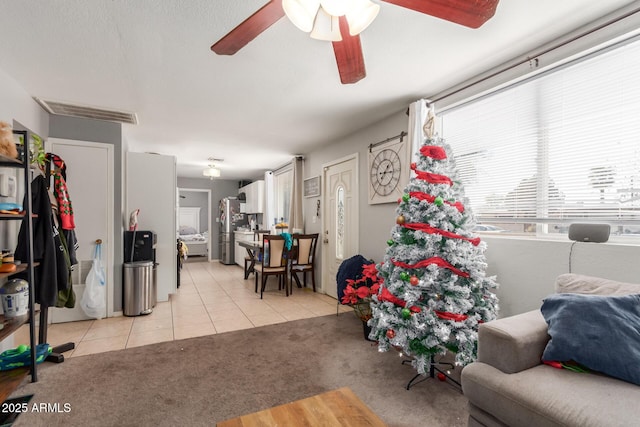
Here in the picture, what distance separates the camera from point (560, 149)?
6.73 feet

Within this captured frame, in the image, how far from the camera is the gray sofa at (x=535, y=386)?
1086mm

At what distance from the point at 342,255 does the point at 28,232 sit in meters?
3.35

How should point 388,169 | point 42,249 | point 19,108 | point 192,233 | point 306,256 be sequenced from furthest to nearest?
point 192,233
point 306,256
point 388,169
point 19,108
point 42,249

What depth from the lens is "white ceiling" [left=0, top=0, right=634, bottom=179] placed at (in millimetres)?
1759

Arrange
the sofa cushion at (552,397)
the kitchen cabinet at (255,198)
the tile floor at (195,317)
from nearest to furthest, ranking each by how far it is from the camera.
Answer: the sofa cushion at (552,397), the tile floor at (195,317), the kitchen cabinet at (255,198)

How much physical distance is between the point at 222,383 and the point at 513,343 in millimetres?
1867

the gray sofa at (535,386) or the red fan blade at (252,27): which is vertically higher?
the red fan blade at (252,27)

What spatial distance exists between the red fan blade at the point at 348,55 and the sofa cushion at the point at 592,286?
1682 mm

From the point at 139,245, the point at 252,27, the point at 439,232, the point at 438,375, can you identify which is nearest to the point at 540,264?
the point at 439,232

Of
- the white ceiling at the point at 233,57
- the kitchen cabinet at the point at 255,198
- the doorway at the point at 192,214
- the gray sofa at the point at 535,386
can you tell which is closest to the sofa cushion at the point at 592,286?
the gray sofa at the point at 535,386

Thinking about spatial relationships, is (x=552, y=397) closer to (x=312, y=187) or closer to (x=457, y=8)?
(x=457, y=8)

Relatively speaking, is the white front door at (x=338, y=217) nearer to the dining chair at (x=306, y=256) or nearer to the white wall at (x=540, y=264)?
the dining chair at (x=306, y=256)

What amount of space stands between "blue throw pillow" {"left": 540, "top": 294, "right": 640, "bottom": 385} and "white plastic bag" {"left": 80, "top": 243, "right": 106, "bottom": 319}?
412cm

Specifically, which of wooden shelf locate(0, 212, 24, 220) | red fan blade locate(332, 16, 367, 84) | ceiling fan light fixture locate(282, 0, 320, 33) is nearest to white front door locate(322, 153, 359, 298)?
red fan blade locate(332, 16, 367, 84)
